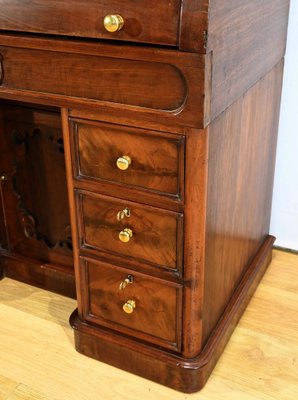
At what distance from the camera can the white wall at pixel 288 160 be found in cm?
143

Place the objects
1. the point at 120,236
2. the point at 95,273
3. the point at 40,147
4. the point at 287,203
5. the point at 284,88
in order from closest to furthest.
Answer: the point at 120,236 → the point at 95,273 → the point at 40,147 → the point at 284,88 → the point at 287,203

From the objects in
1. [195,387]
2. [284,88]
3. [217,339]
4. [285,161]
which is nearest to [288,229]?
[285,161]

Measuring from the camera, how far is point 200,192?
0.98 meters

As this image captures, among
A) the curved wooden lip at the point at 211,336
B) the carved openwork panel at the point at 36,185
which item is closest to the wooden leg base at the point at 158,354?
the curved wooden lip at the point at 211,336

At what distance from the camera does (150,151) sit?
99 cm

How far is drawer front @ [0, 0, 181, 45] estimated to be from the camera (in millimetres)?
859

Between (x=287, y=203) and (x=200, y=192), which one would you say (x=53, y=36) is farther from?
(x=287, y=203)

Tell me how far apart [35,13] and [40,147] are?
1.43 feet

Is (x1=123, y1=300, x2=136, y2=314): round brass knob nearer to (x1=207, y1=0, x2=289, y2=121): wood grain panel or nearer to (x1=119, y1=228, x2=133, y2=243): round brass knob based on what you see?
(x1=119, y1=228, x2=133, y2=243): round brass knob

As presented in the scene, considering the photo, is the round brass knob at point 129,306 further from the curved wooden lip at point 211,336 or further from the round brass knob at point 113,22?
the round brass knob at point 113,22

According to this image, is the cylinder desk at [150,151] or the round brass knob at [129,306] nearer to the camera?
the cylinder desk at [150,151]

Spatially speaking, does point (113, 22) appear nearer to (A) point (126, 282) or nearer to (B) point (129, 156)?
(B) point (129, 156)

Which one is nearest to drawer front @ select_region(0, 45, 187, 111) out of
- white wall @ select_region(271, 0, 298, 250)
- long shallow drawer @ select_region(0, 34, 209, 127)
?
long shallow drawer @ select_region(0, 34, 209, 127)

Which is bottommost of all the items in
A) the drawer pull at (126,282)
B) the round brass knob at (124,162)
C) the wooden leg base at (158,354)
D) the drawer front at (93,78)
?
the wooden leg base at (158,354)
